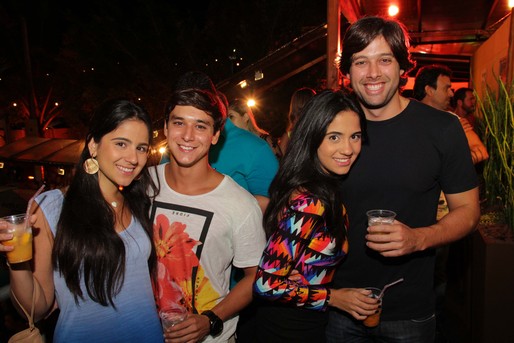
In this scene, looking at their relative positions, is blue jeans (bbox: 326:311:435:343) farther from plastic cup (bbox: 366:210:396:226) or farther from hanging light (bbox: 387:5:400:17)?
hanging light (bbox: 387:5:400:17)

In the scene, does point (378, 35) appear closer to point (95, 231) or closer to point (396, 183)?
point (396, 183)

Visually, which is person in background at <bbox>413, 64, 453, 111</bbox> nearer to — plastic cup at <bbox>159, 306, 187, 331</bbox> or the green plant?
the green plant

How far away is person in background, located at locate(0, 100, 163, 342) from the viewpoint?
1.89 m

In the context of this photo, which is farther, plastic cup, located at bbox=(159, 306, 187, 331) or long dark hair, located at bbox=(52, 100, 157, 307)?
plastic cup, located at bbox=(159, 306, 187, 331)

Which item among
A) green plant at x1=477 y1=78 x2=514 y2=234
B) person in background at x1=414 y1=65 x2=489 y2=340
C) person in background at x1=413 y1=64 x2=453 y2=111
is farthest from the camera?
person in background at x1=413 y1=64 x2=453 y2=111

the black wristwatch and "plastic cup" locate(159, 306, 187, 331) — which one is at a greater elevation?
"plastic cup" locate(159, 306, 187, 331)

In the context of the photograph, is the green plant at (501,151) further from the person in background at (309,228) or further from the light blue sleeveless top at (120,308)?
the light blue sleeveless top at (120,308)

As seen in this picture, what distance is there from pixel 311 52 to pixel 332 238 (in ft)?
21.8

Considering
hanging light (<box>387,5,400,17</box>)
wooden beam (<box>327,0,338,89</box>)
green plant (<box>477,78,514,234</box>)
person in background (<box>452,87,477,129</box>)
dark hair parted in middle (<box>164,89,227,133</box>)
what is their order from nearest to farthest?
dark hair parted in middle (<box>164,89,227,133</box>) < green plant (<box>477,78,514,234</box>) < wooden beam (<box>327,0,338,89</box>) < person in background (<box>452,87,477,129</box>) < hanging light (<box>387,5,400,17</box>)

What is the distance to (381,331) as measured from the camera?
229 centimetres

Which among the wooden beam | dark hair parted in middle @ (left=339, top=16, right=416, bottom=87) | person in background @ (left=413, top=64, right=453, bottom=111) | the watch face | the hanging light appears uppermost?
the hanging light

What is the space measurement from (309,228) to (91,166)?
4.01 feet

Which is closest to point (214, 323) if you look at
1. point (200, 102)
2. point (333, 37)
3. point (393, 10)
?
point (200, 102)

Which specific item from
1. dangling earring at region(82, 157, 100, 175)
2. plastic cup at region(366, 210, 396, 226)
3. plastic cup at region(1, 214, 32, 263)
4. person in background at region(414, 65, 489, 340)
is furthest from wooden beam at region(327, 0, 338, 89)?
plastic cup at region(1, 214, 32, 263)
